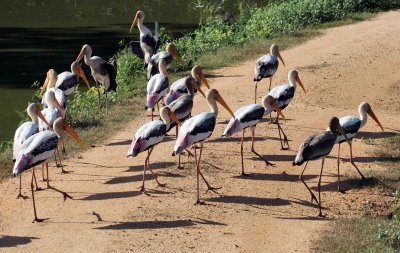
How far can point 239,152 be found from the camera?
14.0 m

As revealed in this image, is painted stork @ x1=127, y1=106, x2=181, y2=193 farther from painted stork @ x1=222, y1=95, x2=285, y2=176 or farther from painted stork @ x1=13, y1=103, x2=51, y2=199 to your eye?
painted stork @ x1=13, y1=103, x2=51, y2=199

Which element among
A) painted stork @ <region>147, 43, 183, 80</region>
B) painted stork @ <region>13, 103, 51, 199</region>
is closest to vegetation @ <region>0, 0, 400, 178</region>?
painted stork @ <region>147, 43, 183, 80</region>

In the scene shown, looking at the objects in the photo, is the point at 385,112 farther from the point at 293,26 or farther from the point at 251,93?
the point at 293,26

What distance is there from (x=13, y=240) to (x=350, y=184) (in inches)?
180

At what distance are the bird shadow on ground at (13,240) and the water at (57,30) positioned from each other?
6638 millimetres

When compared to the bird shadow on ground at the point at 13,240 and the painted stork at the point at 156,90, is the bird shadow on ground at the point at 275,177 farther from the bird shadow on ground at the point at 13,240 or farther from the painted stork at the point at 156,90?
the bird shadow on ground at the point at 13,240

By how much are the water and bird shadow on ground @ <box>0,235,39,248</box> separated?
6.64 meters

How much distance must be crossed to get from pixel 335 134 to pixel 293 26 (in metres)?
11.4

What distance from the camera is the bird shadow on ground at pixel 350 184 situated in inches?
488

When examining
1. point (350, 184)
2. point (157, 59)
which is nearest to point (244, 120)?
point (350, 184)

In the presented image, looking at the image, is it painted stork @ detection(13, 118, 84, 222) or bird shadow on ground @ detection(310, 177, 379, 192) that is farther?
bird shadow on ground @ detection(310, 177, 379, 192)

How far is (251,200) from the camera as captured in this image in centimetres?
1184

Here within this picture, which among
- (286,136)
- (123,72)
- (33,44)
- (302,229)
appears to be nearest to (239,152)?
(286,136)

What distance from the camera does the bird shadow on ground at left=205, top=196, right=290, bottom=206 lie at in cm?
1174
